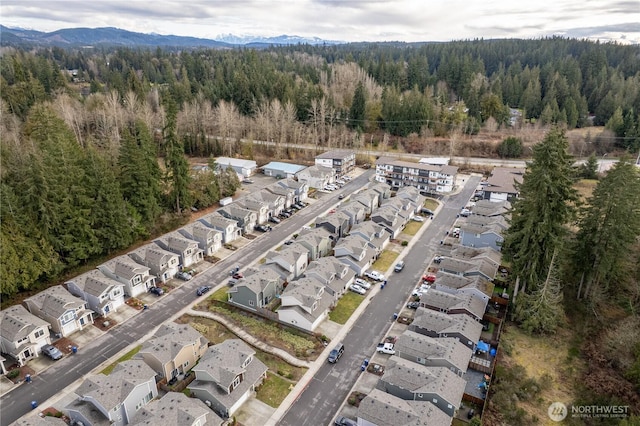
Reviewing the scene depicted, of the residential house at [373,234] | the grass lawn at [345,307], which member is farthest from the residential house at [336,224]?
the grass lawn at [345,307]

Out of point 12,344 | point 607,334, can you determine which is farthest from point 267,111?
point 607,334

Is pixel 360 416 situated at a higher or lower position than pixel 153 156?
lower

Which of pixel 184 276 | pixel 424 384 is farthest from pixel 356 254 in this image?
pixel 184 276

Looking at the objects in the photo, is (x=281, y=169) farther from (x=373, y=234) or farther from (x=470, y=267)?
(x=470, y=267)

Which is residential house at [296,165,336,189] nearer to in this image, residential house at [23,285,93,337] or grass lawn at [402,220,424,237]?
grass lawn at [402,220,424,237]

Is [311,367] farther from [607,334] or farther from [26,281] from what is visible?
[26,281]

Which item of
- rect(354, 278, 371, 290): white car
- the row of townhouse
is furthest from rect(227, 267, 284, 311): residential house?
rect(354, 278, 371, 290): white car

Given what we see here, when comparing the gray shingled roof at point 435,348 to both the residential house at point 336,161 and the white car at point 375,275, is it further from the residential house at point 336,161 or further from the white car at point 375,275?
the residential house at point 336,161
